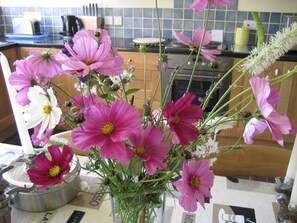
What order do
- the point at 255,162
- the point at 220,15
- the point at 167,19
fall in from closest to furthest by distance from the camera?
the point at 255,162 < the point at 220,15 < the point at 167,19

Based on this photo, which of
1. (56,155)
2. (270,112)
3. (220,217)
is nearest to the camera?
(270,112)

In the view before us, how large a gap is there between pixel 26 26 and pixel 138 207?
9.59ft

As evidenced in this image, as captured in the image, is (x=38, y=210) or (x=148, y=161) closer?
(x=148, y=161)

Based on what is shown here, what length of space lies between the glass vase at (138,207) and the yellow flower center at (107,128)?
0.65ft

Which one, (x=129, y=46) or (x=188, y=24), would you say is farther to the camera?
(x=188, y=24)

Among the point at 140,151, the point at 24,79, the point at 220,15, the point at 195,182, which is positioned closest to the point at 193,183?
the point at 195,182

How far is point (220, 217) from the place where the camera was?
87cm

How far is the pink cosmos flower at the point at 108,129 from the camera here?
0.41 metres

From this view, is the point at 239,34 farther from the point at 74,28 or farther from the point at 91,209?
the point at 91,209

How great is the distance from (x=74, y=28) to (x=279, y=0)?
188 centimetres

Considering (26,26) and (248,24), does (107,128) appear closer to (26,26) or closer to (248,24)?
(248,24)

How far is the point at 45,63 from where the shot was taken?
0.53 m

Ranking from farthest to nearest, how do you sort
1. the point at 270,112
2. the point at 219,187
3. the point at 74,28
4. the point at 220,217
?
the point at 74,28 < the point at 219,187 < the point at 220,217 < the point at 270,112

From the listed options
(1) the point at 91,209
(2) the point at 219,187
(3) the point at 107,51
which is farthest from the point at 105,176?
(2) the point at 219,187
